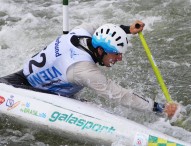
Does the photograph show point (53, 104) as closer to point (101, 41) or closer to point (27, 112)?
point (27, 112)

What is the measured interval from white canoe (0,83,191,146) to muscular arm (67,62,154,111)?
0.22m

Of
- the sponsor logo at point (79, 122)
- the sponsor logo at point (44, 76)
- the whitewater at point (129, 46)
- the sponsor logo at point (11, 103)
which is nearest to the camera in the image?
the sponsor logo at point (79, 122)

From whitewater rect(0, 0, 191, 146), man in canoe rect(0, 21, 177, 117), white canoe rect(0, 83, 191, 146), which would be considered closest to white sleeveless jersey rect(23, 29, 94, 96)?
man in canoe rect(0, 21, 177, 117)

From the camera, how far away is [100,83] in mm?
4703

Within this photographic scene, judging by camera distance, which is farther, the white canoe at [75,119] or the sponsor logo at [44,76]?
the sponsor logo at [44,76]

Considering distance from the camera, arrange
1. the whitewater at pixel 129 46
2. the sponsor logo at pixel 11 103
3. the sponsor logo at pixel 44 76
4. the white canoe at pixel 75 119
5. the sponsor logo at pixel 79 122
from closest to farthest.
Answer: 1. the white canoe at pixel 75 119
2. the sponsor logo at pixel 79 122
3. the sponsor logo at pixel 44 76
4. the sponsor logo at pixel 11 103
5. the whitewater at pixel 129 46

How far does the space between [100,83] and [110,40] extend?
462 mm

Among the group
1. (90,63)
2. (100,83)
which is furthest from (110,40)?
(100,83)

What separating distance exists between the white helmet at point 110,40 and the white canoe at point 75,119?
0.71 meters

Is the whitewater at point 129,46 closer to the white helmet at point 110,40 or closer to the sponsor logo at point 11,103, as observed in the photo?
the sponsor logo at point 11,103

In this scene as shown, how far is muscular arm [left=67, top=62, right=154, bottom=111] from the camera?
4.68 meters

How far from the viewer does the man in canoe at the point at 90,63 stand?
15.4 feet

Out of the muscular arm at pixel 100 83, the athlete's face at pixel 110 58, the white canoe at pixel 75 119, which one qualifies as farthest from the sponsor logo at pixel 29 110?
the athlete's face at pixel 110 58

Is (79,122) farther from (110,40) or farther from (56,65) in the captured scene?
(110,40)
